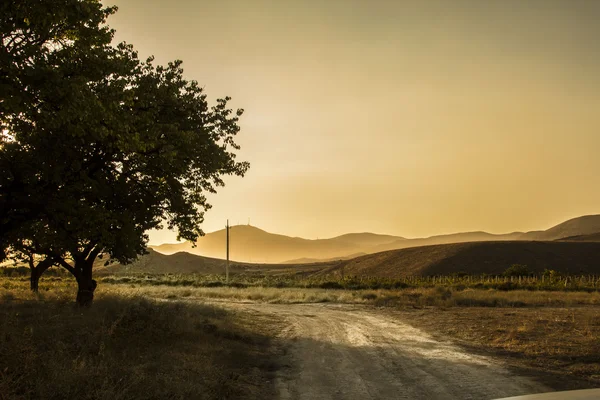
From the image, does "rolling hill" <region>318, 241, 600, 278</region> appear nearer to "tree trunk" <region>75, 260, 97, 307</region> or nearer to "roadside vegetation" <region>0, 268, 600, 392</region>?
"roadside vegetation" <region>0, 268, 600, 392</region>

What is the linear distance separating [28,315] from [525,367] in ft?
51.8

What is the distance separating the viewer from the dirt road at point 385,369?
9.16 m

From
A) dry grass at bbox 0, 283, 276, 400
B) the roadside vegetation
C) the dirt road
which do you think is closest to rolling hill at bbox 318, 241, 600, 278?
the roadside vegetation

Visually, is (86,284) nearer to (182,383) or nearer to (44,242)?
(44,242)

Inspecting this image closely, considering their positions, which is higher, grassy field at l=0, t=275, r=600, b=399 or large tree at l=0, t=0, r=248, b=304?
large tree at l=0, t=0, r=248, b=304

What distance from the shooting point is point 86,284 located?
20.5 meters

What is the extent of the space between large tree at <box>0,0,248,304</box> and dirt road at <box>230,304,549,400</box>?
7067mm

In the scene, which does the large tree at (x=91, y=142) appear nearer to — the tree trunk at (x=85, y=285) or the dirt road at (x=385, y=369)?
the tree trunk at (x=85, y=285)

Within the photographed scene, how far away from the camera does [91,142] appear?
14953mm

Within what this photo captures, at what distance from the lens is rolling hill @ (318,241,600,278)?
A: 8553 centimetres

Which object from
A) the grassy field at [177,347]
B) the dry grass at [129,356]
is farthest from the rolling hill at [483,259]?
the dry grass at [129,356]

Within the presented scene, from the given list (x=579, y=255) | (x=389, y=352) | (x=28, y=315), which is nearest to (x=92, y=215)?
(x=28, y=315)

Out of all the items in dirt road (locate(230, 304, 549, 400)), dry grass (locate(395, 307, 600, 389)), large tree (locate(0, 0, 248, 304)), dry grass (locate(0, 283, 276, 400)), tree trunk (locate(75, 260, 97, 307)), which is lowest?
dry grass (locate(395, 307, 600, 389))

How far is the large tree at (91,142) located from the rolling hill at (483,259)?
74.2 metres
